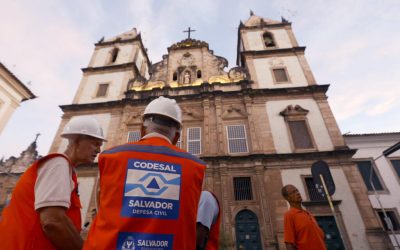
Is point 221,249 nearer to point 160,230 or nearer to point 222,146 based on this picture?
point 222,146

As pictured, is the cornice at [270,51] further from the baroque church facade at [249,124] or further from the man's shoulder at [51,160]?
the man's shoulder at [51,160]

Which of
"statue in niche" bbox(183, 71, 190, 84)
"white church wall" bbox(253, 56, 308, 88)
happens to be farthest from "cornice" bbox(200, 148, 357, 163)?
"statue in niche" bbox(183, 71, 190, 84)

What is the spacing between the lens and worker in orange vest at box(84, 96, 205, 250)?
1416 millimetres

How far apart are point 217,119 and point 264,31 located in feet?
39.9

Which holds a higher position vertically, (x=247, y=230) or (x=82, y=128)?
(x=82, y=128)

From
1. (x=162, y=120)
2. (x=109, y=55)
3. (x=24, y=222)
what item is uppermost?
(x=109, y=55)

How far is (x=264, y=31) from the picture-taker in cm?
2275

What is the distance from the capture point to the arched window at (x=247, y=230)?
1191 cm

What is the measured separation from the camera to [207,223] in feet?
7.51

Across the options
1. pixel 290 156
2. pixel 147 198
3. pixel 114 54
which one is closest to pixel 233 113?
pixel 290 156

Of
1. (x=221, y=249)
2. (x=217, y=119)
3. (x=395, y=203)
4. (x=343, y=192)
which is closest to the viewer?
(x=221, y=249)

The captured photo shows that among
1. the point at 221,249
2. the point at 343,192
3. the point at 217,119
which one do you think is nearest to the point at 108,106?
the point at 217,119

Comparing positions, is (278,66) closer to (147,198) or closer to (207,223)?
(207,223)

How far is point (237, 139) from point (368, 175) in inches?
378
